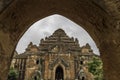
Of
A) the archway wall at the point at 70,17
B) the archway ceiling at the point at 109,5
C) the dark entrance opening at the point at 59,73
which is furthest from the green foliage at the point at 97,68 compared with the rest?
the archway ceiling at the point at 109,5

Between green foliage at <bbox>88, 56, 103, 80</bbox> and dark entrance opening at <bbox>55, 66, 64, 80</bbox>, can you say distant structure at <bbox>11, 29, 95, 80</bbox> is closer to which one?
dark entrance opening at <bbox>55, 66, 64, 80</bbox>

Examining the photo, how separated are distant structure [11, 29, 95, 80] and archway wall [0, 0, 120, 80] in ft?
78.6

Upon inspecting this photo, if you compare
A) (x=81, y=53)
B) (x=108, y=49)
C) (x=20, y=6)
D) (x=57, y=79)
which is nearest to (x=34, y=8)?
(x=20, y=6)

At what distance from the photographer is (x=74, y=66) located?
3002 centimetres

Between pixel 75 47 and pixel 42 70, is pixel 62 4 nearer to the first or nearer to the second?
pixel 42 70

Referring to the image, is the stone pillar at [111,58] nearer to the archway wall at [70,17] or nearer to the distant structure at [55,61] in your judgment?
the archway wall at [70,17]

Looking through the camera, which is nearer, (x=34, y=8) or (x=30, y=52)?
(x=34, y=8)

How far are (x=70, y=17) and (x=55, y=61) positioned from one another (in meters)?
23.9

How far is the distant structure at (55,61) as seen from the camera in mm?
28641

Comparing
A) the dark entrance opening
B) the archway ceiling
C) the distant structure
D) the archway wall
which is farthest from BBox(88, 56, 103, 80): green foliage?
the archway ceiling

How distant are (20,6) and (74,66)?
26339mm

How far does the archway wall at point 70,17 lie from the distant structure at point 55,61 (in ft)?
78.6

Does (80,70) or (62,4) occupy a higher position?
(62,4)

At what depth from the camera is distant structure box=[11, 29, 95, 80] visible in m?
28.6
